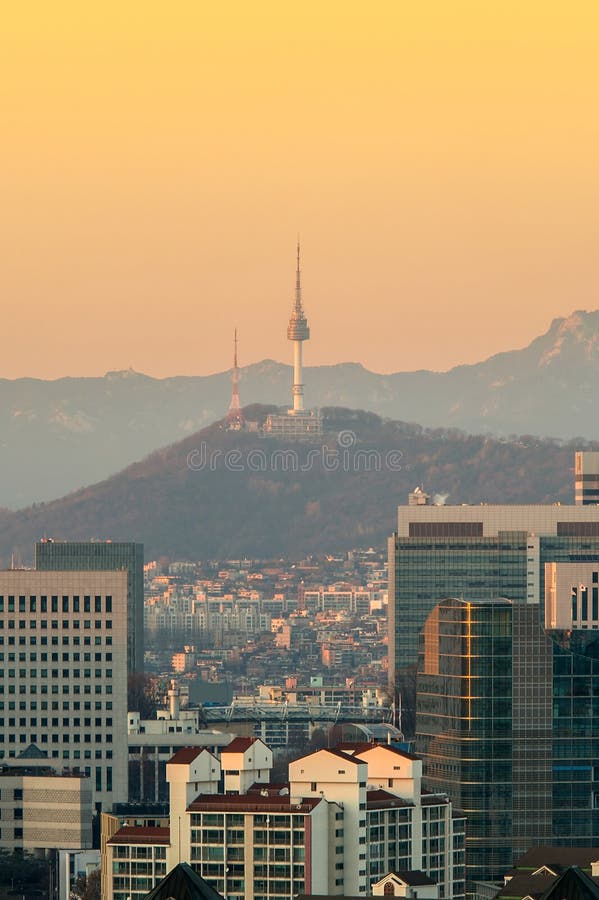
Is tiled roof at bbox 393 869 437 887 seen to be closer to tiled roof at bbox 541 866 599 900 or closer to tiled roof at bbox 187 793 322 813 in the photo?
tiled roof at bbox 187 793 322 813

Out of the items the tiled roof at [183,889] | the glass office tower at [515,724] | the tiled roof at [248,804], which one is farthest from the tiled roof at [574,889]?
the glass office tower at [515,724]

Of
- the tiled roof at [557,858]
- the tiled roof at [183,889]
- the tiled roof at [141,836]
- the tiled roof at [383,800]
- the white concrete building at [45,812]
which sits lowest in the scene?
the white concrete building at [45,812]

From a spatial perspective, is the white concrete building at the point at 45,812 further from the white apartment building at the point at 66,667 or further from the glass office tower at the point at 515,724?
Answer: the white apartment building at the point at 66,667

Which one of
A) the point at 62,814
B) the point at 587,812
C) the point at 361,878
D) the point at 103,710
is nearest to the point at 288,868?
the point at 361,878

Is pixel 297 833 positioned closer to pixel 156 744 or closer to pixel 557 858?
pixel 557 858

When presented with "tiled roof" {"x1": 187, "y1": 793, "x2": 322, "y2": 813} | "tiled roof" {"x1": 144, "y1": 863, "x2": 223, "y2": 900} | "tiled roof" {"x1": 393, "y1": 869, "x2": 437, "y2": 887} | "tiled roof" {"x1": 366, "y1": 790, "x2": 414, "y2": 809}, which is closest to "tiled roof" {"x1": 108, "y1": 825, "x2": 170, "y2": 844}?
"tiled roof" {"x1": 187, "y1": 793, "x2": 322, "y2": 813}

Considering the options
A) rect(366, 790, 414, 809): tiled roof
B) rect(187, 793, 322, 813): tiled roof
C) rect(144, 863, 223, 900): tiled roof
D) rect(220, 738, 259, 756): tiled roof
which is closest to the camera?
rect(144, 863, 223, 900): tiled roof
